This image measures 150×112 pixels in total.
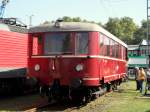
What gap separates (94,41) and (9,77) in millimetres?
5345

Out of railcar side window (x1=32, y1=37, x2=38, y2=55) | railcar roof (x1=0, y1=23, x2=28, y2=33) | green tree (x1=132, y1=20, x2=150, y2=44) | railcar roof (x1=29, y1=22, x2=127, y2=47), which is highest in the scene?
green tree (x1=132, y1=20, x2=150, y2=44)

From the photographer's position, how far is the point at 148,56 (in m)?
39.6

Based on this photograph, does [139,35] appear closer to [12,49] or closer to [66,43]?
[12,49]

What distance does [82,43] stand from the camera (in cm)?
1588

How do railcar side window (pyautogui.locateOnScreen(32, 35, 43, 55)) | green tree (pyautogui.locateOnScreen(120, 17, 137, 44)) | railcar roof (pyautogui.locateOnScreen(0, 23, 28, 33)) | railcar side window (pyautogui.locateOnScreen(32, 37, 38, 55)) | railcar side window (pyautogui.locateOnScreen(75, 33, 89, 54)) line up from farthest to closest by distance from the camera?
green tree (pyautogui.locateOnScreen(120, 17, 137, 44)) < railcar roof (pyautogui.locateOnScreen(0, 23, 28, 33)) < railcar side window (pyautogui.locateOnScreen(32, 37, 38, 55)) < railcar side window (pyautogui.locateOnScreen(32, 35, 43, 55)) < railcar side window (pyautogui.locateOnScreen(75, 33, 89, 54))

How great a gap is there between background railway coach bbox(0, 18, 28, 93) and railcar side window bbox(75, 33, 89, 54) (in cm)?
441

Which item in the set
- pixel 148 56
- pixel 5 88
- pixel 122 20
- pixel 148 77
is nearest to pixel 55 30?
pixel 5 88

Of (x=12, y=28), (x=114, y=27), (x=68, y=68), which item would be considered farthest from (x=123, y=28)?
(x=68, y=68)

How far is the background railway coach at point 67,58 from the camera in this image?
1559 centimetres

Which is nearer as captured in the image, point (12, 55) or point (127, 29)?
point (12, 55)

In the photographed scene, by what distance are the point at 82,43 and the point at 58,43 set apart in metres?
0.87

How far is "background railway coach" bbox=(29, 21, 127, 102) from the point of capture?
15.6 m

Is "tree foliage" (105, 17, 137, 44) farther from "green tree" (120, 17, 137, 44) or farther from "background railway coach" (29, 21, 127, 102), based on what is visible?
"background railway coach" (29, 21, 127, 102)

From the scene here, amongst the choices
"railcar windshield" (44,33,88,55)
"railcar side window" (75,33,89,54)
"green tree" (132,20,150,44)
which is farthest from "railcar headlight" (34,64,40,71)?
"green tree" (132,20,150,44)
